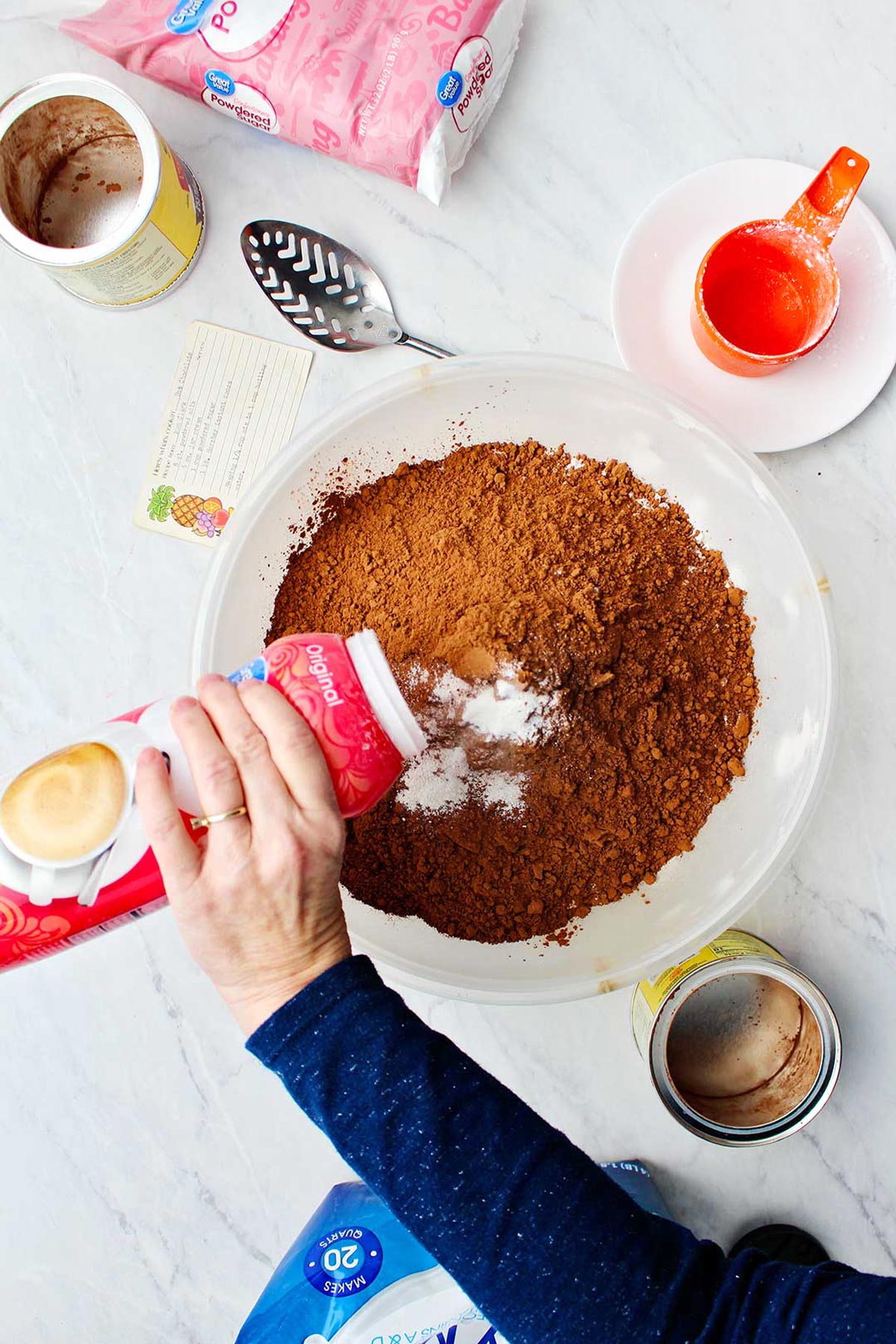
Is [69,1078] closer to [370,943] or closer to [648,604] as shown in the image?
[370,943]

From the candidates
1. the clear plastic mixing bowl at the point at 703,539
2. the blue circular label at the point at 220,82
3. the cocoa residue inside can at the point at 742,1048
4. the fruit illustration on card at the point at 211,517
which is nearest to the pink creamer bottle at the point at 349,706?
the clear plastic mixing bowl at the point at 703,539

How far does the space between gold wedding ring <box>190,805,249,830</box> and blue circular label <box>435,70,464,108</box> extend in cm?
64

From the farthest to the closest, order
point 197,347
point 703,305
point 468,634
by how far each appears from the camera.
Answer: point 197,347
point 703,305
point 468,634

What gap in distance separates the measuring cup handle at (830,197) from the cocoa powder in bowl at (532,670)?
251 millimetres

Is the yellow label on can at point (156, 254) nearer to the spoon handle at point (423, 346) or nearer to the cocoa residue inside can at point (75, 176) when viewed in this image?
the cocoa residue inside can at point (75, 176)

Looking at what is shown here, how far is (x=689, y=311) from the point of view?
2.89 ft

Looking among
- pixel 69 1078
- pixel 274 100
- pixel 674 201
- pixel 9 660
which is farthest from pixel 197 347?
pixel 69 1078

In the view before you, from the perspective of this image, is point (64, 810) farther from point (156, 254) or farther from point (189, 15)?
point (189, 15)

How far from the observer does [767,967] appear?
31.1 inches

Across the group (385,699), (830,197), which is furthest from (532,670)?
(830,197)

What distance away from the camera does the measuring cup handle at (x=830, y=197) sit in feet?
2.53

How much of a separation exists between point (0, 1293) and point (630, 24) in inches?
54.4

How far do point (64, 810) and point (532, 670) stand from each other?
330mm

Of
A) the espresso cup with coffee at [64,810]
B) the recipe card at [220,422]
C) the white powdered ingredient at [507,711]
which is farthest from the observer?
the recipe card at [220,422]
